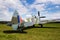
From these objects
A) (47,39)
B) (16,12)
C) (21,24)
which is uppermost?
(16,12)

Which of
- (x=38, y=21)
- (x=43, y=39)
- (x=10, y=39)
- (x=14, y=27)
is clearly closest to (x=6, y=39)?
(x=10, y=39)

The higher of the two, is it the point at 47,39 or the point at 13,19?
the point at 13,19

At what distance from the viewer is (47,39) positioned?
48.7 ft

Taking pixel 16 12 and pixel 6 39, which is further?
pixel 16 12

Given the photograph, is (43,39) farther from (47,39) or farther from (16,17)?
(16,17)

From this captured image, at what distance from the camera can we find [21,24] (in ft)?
68.3

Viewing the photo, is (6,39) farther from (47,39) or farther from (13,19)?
(13,19)

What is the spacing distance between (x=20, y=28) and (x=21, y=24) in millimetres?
726

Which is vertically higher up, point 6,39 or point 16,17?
point 16,17

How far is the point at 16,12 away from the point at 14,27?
2378mm

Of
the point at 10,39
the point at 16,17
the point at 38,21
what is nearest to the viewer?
the point at 10,39

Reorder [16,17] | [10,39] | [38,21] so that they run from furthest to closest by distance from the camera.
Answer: [38,21] < [16,17] < [10,39]

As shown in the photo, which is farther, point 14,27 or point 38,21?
point 38,21

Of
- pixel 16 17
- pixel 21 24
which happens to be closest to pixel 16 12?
pixel 16 17
